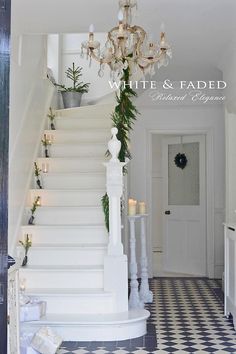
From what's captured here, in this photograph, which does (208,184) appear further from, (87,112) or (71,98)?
Answer: (71,98)

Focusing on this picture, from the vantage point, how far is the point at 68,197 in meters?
5.94

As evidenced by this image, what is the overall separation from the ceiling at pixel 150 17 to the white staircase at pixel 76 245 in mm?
2012

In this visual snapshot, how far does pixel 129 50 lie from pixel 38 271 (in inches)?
88.2

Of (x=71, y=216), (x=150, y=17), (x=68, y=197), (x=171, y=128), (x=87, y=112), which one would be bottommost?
(x=71, y=216)

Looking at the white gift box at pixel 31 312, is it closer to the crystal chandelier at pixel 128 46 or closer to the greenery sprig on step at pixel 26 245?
the greenery sprig on step at pixel 26 245

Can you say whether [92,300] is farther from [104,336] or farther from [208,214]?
[208,214]

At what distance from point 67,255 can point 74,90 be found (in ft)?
11.9

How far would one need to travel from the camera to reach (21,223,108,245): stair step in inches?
209

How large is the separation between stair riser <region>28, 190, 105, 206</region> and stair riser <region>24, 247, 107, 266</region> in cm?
93

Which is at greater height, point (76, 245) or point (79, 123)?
point (79, 123)

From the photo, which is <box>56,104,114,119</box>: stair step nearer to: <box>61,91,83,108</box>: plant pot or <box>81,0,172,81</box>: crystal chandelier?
<box>61,91,83,108</box>: plant pot

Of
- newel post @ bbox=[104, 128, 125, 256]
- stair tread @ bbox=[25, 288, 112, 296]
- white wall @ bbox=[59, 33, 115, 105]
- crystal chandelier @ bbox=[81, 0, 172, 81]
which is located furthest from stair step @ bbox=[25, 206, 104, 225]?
white wall @ bbox=[59, 33, 115, 105]

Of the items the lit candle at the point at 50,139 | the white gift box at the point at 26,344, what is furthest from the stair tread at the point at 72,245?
the lit candle at the point at 50,139

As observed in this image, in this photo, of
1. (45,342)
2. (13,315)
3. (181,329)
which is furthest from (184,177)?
(13,315)
